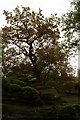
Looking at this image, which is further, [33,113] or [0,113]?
[33,113]

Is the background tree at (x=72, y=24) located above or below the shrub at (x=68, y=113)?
above

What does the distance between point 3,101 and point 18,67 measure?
12.9 m

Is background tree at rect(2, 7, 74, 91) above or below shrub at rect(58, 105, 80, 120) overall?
above

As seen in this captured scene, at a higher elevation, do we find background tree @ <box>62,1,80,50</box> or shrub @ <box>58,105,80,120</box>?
background tree @ <box>62,1,80,50</box>

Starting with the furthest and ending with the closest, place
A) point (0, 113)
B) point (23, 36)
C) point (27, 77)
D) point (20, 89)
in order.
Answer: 1. point (23, 36)
2. point (27, 77)
3. point (20, 89)
4. point (0, 113)

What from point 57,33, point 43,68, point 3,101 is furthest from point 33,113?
point 57,33

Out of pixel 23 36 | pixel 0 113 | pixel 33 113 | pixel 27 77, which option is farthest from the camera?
pixel 23 36

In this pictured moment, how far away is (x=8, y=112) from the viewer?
16.0 m

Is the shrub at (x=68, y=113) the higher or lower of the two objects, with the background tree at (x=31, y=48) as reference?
lower

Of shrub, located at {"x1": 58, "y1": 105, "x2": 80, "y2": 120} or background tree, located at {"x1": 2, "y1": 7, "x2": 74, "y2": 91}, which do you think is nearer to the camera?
shrub, located at {"x1": 58, "y1": 105, "x2": 80, "y2": 120}

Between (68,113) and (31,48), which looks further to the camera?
(31,48)

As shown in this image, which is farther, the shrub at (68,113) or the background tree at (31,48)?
the background tree at (31,48)

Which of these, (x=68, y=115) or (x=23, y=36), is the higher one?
(x=23, y=36)

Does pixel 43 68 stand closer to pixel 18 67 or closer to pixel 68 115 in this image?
pixel 18 67
